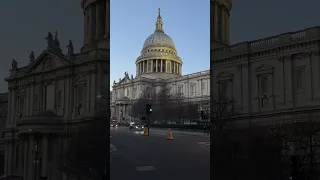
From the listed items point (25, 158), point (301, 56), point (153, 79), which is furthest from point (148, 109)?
point (25, 158)

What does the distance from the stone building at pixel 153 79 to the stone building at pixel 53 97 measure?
0.19 meters

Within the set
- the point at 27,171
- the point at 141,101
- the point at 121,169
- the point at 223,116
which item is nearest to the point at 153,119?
the point at 141,101

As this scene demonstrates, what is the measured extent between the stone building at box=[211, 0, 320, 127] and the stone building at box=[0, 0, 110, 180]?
0.88 meters

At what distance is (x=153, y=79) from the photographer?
2.62 metres

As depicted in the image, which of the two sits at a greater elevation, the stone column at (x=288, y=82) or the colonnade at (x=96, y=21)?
the colonnade at (x=96, y=21)

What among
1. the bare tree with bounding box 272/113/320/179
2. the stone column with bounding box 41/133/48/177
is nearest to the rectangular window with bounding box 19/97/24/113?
the stone column with bounding box 41/133/48/177

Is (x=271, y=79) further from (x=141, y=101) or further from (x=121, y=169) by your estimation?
(x=121, y=169)

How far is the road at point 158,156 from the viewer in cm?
245

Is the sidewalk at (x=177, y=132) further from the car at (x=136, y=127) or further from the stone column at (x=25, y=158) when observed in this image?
the stone column at (x=25, y=158)

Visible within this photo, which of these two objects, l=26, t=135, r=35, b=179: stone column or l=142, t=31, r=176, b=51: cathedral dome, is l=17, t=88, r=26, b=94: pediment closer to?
l=26, t=135, r=35, b=179: stone column

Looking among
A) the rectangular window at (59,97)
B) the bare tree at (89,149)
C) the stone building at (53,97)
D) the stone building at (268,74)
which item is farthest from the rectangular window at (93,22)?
the stone building at (268,74)

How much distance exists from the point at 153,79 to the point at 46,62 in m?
1.16

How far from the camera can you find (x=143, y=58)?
250 centimetres

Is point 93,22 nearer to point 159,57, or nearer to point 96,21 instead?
point 96,21
